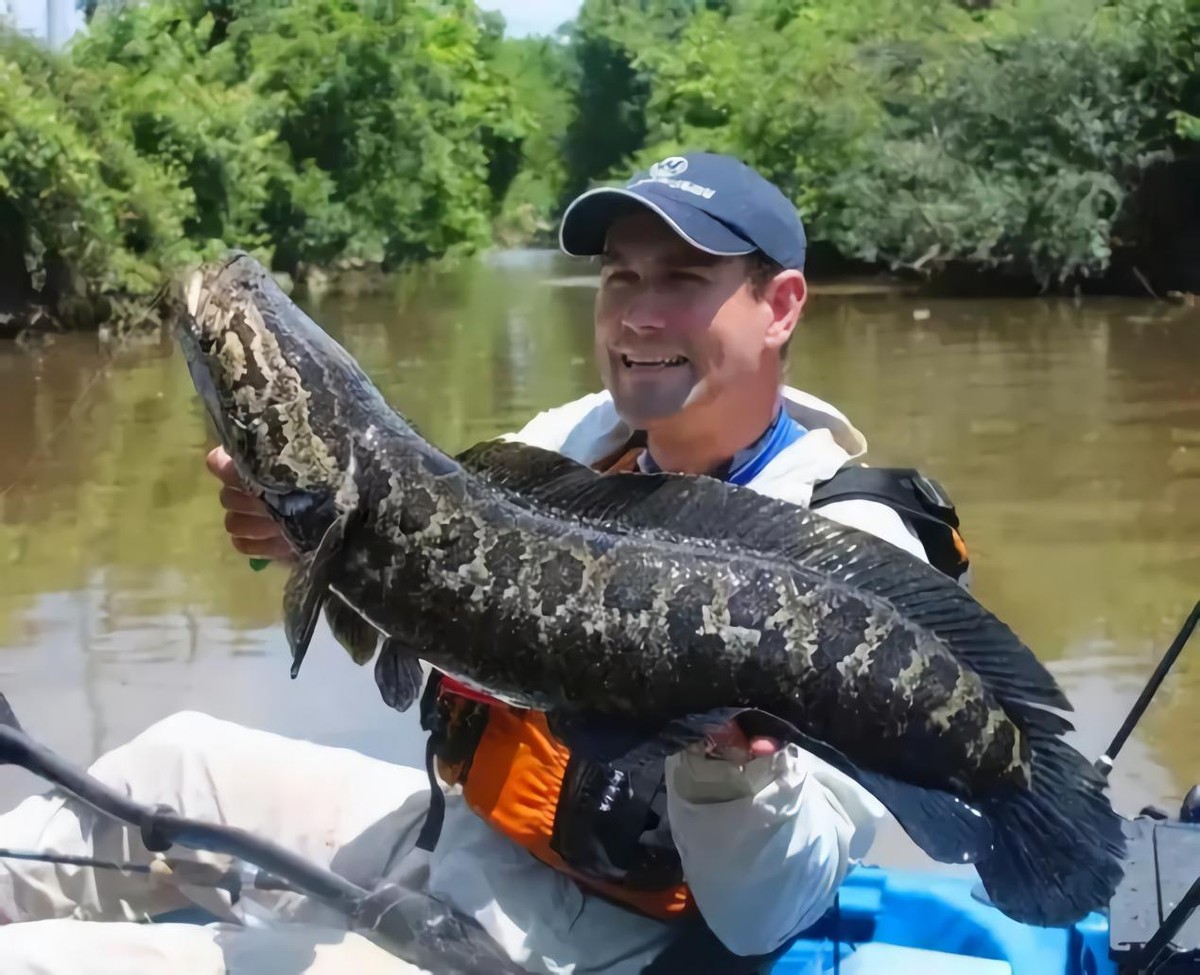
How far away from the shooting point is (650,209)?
2.76 meters

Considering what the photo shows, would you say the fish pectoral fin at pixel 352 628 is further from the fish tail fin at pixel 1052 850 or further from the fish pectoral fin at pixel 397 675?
the fish tail fin at pixel 1052 850

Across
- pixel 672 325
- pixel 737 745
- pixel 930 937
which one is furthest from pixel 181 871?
Result: pixel 930 937

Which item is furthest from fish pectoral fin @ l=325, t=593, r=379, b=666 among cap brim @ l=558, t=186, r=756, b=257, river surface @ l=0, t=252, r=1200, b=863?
river surface @ l=0, t=252, r=1200, b=863

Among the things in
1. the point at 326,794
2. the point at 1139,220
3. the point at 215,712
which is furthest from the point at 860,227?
the point at 326,794

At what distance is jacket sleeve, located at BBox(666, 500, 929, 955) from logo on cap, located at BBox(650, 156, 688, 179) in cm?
70

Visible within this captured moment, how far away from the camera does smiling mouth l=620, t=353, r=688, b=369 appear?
111 inches

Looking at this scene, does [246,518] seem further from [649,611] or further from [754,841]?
[754,841]

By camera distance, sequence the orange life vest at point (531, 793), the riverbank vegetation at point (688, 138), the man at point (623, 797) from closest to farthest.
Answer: the man at point (623, 797) → the orange life vest at point (531, 793) → the riverbank vegetation at point (688, 138)

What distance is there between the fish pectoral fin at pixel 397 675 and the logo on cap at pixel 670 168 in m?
1.07

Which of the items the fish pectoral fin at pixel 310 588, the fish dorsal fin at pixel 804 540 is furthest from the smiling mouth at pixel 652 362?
the fish pectoral fin at pixel 310 588

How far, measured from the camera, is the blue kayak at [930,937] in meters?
2.93

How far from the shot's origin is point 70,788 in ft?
10.1

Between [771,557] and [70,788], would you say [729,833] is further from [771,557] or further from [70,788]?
[70,788]

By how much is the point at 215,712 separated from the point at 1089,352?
51.7ft
